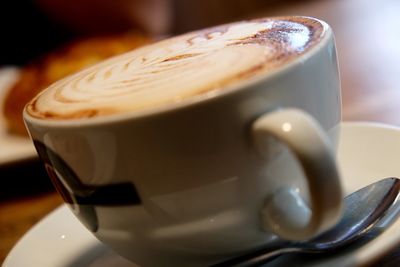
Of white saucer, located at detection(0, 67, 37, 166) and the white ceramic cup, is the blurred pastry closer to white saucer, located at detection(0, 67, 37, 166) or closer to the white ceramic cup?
white saucer, located at detection(0, 67, 37, 166)

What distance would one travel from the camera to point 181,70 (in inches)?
16.9

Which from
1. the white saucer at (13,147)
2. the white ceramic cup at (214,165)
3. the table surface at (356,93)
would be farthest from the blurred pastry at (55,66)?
the white ceramic cup at (214,165)

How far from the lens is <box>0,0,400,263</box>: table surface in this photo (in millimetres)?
698

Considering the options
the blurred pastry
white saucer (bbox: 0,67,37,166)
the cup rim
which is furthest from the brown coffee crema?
the blurred pastry

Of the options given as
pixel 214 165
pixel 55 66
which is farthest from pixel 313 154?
pixel 55 66

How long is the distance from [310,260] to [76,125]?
19 cm

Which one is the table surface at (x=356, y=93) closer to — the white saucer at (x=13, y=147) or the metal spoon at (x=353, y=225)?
the white saucer at (x=13, y=147)

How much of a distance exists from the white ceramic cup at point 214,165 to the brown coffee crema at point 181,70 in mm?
13

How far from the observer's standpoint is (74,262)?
52 cm

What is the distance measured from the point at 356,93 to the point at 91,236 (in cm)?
44

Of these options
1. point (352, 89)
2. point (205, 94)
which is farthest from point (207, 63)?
point (352, 89)

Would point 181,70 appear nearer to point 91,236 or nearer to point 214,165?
point 214,165

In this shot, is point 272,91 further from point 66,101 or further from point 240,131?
point 66,101

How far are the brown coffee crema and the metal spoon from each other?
0.13 meters
